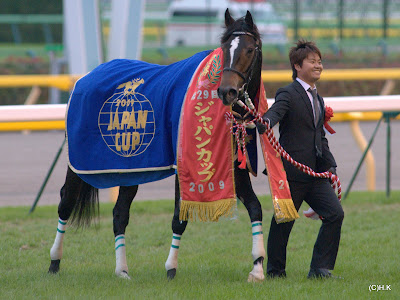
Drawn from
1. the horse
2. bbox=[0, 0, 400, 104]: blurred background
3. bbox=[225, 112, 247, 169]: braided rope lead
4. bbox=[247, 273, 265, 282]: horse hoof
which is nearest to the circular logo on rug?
the horse

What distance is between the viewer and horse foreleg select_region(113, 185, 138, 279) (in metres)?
5.31

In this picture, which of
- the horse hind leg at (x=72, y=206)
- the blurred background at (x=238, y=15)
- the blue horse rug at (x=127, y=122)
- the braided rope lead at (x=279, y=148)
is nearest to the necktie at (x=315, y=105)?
the braided rope lead at (x=279, y=148)

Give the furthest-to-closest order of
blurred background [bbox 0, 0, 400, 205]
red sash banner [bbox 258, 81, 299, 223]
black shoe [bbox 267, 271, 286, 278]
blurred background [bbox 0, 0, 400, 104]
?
blurred background [bbox 0, 0, 400, 104], blurred background [bbox 0, 0, 400, 205], black shoe [bbox 267, 271, 286, 278], red sash banner [bbox 258, 81, 299, 223]

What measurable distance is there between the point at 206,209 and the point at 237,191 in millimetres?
274

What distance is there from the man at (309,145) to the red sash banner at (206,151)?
16.5 inches

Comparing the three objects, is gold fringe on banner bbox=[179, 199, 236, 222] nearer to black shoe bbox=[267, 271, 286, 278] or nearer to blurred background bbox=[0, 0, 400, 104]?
black shoe bbox=[267, 271, 286, 278]

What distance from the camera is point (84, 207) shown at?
5809 millimetres

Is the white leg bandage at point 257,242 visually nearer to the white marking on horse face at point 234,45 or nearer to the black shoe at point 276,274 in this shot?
the black shoe at point 276,274

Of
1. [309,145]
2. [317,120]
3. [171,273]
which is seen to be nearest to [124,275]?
[171,273]

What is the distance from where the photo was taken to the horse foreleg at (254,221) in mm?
4928

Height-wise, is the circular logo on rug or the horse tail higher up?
the circular logo on rug

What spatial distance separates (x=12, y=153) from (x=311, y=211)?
27.3ft

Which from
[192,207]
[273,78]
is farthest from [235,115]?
[273,78]

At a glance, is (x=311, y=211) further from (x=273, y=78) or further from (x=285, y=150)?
(x=273, y=78)
